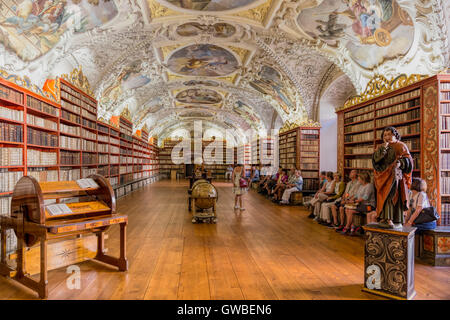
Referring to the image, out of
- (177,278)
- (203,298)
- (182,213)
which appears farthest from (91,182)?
(182,213)

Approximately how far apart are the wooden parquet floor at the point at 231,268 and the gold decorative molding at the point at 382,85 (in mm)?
3747

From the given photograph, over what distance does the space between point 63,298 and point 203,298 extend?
1698mm

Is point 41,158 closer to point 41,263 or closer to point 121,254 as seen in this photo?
point 121,254

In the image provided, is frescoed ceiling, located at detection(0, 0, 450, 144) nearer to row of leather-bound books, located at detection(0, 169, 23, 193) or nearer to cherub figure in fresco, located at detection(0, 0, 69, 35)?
cherub figure in fresco, located at detection(0, 0, 69, 35)

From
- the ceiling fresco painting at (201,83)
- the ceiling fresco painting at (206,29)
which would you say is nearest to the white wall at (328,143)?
the ceiling fresco painting at (206,29)

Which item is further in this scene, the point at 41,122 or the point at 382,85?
the point at 382,85

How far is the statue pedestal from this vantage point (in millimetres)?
3557

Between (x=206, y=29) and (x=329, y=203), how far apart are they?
7.00 meters

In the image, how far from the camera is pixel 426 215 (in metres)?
5.12

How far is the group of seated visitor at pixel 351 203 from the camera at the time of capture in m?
5.21

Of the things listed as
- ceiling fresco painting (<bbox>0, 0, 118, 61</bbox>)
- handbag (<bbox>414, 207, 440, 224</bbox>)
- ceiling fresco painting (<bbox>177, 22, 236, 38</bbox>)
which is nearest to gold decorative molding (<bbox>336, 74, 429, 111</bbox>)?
handbag (<bbox>414, 207, 440, 224</bbox>)

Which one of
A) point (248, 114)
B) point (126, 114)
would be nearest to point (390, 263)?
point (126, 114)

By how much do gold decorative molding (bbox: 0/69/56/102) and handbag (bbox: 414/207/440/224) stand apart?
815 centimetres

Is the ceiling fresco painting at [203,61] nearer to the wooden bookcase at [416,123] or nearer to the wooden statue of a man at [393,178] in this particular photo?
the wooden bookcase at [416,123]
